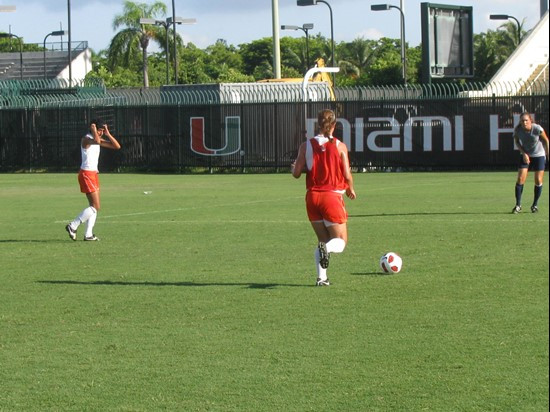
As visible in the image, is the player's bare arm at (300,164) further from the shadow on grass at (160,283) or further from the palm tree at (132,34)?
the palm tree at (132,34)

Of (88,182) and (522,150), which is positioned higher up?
(522,150)

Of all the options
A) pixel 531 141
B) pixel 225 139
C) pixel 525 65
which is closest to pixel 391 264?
pixel 531 141

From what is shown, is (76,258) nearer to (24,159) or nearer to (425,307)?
(425,307)

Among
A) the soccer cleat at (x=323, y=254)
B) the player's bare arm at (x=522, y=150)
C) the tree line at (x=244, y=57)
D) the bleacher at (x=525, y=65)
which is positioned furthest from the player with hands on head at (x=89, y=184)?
the tree line at (x=244, y=57)

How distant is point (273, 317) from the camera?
10203 mm

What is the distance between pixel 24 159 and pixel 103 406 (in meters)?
38.6

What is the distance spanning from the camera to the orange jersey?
11445mm

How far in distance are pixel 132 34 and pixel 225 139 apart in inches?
2329

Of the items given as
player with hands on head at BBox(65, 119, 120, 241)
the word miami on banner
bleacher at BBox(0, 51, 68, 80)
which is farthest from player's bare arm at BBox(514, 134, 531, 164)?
bleacher at BBox(0, 51, 68, 80)

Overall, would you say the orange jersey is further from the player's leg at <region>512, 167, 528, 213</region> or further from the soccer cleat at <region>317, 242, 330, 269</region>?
the player's leg at <region>512, 167, 528, 213</region>

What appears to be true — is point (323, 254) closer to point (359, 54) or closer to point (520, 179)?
point (520, 179)

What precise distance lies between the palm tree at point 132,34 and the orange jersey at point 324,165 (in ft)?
283

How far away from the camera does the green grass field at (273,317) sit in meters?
7.45

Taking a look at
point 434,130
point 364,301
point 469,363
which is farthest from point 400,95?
point 469,363
